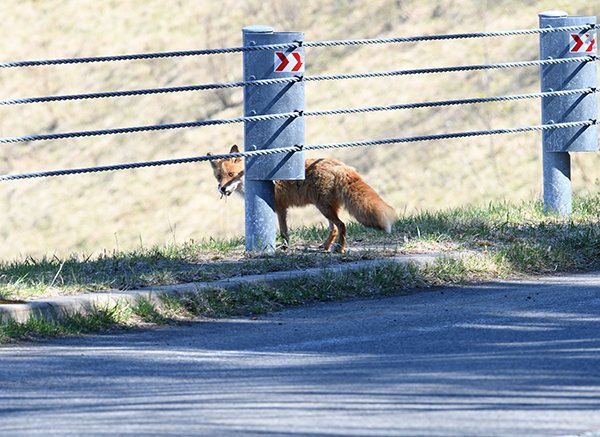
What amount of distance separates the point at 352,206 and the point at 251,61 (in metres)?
1.29

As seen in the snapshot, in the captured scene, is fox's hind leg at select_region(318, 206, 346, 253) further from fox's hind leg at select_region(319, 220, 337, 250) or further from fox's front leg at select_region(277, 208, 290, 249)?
fox's front leg at select_region(277, 208, 290, 249)

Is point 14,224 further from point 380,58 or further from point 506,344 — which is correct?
point 506,344

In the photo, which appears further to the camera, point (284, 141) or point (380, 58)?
point (380, 58)

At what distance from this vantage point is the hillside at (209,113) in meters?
24.0

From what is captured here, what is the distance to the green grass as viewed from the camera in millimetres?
7891

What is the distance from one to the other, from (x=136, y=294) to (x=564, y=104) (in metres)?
4.72

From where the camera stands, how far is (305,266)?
8.84 metres

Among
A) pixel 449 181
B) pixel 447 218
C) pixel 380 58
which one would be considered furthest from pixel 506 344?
pixel 380 58

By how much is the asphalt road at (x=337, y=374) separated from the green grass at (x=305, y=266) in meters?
0.22

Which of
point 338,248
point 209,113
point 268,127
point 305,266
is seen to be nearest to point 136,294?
point 305,266

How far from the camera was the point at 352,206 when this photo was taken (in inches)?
396

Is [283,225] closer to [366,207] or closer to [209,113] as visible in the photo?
[366,207]

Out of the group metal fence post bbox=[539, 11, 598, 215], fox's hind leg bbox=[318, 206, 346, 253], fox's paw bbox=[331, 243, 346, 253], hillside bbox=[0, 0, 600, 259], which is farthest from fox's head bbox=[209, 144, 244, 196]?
hillside bbox=[0, 0, 600, 259]

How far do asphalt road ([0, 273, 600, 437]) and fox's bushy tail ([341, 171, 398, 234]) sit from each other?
155 centimetres
